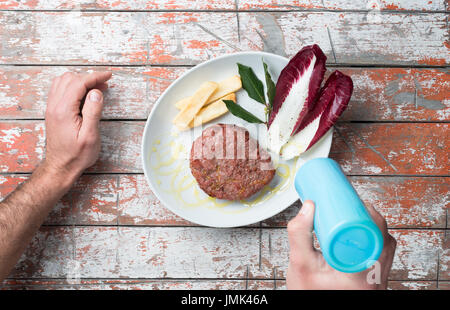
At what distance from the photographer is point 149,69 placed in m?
1.28

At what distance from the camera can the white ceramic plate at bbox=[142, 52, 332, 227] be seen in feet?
3.93

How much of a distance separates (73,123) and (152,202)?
38 centimetres

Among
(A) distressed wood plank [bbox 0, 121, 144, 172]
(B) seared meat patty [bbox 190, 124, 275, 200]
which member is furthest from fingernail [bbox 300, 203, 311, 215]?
(A) distressed wood plank [bbox 0, 121, 144, 172]

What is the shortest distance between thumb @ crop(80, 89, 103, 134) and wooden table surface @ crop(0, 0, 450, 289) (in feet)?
0.28

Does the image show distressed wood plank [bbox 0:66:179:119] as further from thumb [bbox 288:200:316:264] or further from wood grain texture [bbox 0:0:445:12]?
thumb [bbox 288:200:316:264]

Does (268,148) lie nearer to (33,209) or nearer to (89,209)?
(89,209)

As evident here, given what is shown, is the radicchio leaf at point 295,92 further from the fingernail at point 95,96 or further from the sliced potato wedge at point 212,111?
the fingernail at point 95,96

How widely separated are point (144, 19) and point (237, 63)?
1.26ft

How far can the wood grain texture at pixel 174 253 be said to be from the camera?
1.29m

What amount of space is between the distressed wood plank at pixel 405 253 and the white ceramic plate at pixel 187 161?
0.14 metres

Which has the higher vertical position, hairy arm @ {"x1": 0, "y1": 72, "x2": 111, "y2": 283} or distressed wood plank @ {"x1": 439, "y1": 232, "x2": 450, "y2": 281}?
hairy arm @ {"x1": 0, "y1": 72, "x2": 111, "y2": 283}

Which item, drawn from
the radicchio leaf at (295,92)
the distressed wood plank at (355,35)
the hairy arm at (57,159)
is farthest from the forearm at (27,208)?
the distressed wood plank at (355,35)

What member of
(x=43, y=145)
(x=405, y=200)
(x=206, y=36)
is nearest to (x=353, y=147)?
(x=405, y=200)

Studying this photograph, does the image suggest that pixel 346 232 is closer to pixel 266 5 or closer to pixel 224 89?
pixel 224 89
